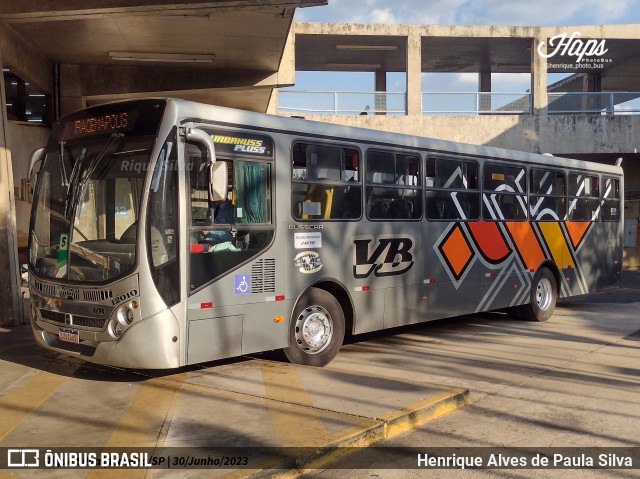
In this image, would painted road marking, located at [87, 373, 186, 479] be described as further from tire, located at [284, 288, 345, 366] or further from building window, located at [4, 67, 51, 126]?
building window, located at [4, 67, 51, 126]

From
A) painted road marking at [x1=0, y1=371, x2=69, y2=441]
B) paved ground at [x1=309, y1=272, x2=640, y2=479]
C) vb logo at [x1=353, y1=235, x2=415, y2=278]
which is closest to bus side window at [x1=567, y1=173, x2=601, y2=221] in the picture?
paved ground at [x1=309, y1=272, x2=640, y2=479]

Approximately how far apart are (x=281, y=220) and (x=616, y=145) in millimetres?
20476

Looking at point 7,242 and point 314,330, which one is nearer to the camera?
point 314,330

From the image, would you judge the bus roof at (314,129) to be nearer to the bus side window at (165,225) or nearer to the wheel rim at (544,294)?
the bus side window at (165,225)

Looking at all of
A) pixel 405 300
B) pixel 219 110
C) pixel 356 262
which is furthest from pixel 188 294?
pixel 405 300

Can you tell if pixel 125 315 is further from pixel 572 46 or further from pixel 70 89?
pixel 572 46

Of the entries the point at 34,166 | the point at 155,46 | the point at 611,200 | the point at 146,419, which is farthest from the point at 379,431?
the point at 611,200

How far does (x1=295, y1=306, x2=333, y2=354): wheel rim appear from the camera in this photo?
8078mm

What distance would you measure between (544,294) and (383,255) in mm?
5227

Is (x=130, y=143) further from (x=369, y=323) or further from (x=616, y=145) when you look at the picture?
(x=616, y=145)

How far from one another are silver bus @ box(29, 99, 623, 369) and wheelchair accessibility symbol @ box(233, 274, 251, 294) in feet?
0.04

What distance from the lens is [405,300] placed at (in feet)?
31.6

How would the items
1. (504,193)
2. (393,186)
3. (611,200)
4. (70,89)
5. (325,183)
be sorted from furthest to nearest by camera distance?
(70,89) < (611,200) < (504,193) < (393,186) < (325,183)

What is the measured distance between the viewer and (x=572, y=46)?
2702cm
